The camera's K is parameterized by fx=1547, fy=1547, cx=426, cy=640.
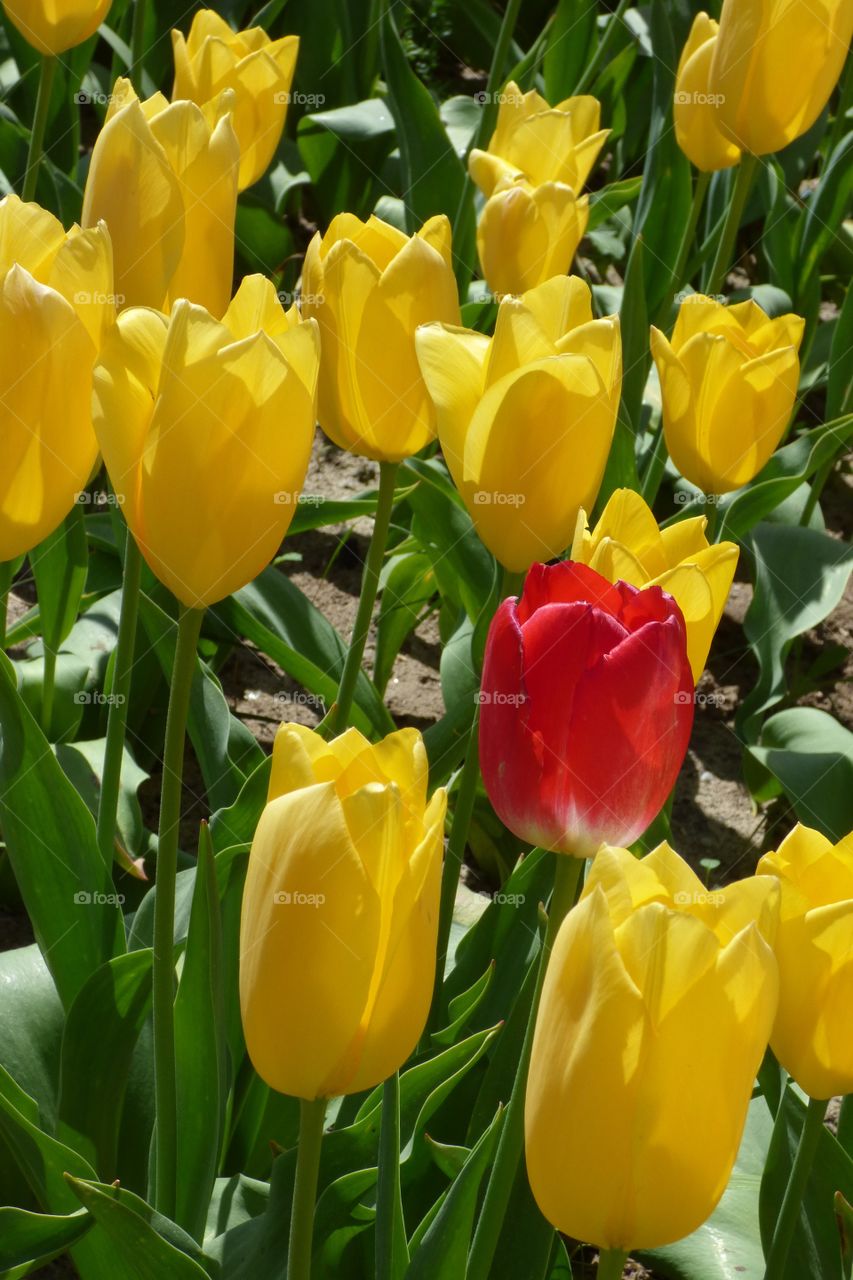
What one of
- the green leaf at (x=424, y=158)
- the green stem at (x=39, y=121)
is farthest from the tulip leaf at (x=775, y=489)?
the green stem at (x=39, y=121)

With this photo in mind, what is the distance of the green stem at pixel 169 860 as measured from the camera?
99 centimetres

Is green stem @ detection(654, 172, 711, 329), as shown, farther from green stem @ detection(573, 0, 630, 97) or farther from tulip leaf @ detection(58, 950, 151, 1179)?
tulip leaf @ detection(58, 950, 151, 1179)

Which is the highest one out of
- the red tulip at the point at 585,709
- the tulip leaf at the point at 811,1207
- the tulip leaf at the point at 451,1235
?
the red tulip at the point at 585,709

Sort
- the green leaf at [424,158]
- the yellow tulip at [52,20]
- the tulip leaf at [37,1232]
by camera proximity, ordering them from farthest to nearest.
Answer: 1. the green leaf at [424,158]
2. the yellow tulip at [52,20]
3. the tulip leaf at [37,1232]

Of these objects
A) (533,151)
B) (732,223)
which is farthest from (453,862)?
(533,151)

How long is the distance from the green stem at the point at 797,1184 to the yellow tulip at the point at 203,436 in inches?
19.5

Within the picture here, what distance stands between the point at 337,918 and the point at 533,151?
64.6 inches

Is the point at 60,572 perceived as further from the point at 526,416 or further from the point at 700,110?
the point at 700,110

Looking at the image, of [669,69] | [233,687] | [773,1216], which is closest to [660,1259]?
[773,1216]

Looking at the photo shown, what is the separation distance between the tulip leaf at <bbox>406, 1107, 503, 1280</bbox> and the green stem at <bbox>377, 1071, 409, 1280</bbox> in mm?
22

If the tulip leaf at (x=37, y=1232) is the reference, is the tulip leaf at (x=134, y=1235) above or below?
above

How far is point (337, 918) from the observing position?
0.78 metres

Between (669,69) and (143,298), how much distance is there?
1691 millimetres

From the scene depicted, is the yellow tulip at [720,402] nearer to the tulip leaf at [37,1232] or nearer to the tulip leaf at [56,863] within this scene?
the tulip leaf at [56,863]
